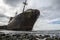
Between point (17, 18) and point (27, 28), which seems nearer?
point (27, 28)

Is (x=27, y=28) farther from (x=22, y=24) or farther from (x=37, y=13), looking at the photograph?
(x=37, y=13)

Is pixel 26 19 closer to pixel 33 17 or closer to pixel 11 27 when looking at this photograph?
pixel 33 17

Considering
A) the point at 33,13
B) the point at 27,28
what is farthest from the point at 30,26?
the point at 33,13

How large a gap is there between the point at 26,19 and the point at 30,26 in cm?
341

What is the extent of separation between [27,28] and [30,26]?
1220 mm

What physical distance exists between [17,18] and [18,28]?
438cm

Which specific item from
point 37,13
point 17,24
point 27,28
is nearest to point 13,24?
point 17,24

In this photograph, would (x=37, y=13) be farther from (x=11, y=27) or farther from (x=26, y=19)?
(x=11, y=27)

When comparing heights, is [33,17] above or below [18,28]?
above

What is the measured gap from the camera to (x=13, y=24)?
55.4 metres

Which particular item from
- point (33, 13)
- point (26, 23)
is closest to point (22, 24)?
point (26, 23)

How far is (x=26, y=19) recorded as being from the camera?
54562mm

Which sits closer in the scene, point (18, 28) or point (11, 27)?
point (18, 28)

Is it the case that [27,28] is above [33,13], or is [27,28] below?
below
